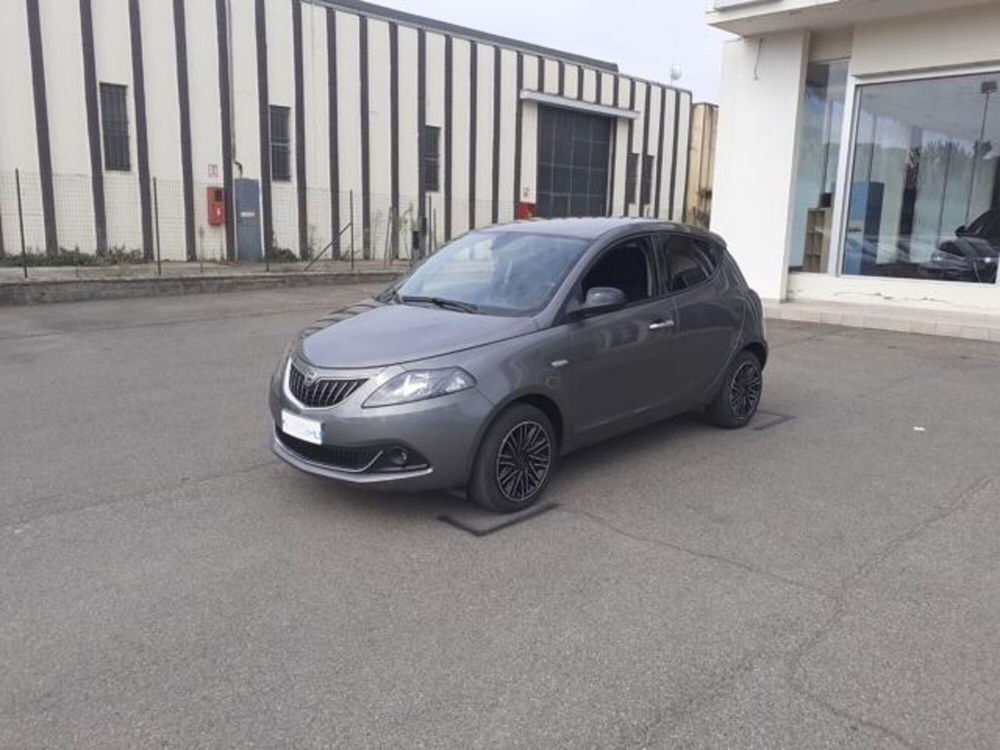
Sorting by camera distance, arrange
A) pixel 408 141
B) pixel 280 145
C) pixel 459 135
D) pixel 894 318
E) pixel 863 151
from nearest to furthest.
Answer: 1. pixel 894 318
2. pixel 863 151
3. pixel 280 145
4. pixel 408 141
5. pixel 459 135

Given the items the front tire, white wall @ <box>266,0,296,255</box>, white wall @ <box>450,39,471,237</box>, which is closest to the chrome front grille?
the front tire

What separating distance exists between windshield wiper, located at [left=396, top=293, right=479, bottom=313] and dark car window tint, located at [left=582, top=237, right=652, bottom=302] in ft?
2.53

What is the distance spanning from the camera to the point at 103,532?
4609 millimetres

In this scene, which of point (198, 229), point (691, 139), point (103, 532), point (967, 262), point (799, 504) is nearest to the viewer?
point (103, 532)

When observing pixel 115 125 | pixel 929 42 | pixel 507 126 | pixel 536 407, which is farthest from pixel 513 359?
pixel 507 126

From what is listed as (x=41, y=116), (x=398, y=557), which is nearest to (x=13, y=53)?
(x=41, y=116)

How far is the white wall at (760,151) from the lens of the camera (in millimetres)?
14234

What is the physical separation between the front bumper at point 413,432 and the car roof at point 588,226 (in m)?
1.79

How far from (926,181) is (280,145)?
50.6ft

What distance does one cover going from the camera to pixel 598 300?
5.33 m

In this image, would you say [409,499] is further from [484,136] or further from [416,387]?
[484,136]

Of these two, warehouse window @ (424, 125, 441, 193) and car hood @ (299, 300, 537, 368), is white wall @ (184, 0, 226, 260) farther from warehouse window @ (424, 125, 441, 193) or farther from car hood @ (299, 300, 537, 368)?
car hood @ (299, 300, 537, 368)

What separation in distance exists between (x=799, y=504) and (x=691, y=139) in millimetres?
30528

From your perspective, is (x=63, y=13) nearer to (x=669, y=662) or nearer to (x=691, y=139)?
(x=669, y=662)
